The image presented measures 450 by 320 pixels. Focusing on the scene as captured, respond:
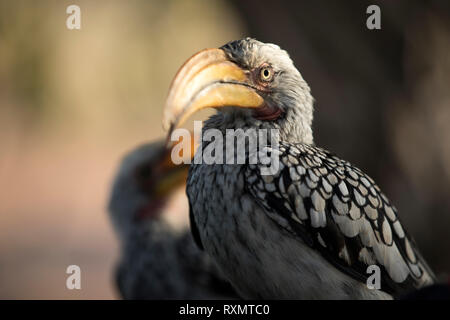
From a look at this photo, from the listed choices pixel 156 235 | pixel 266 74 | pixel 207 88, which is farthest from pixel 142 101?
pixel 207 88

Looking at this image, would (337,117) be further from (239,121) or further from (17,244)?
(17,244)

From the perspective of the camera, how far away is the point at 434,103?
4.29 meters

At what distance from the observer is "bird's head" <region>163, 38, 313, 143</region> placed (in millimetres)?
1753

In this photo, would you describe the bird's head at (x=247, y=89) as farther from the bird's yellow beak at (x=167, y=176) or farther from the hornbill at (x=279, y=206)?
the bird's yellow beak at (x=167, y=176)

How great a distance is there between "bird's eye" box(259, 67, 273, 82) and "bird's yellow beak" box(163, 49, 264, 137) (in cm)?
7

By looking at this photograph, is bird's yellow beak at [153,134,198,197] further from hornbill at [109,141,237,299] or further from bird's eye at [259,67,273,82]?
bird's eye at [259,67,273,82]

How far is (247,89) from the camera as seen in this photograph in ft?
6.38

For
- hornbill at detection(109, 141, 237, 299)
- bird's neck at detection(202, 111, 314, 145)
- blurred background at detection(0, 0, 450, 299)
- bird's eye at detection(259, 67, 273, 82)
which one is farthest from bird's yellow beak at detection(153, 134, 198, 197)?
bird's eye at detection(259, 67, 273, 82)

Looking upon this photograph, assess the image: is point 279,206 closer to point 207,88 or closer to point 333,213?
point 333,213

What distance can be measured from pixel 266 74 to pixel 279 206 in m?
0.51

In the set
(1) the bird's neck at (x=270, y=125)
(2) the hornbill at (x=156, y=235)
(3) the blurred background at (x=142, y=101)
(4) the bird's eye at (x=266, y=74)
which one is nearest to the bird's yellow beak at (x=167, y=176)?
(2) the hornbill at (x=156, y=235)
